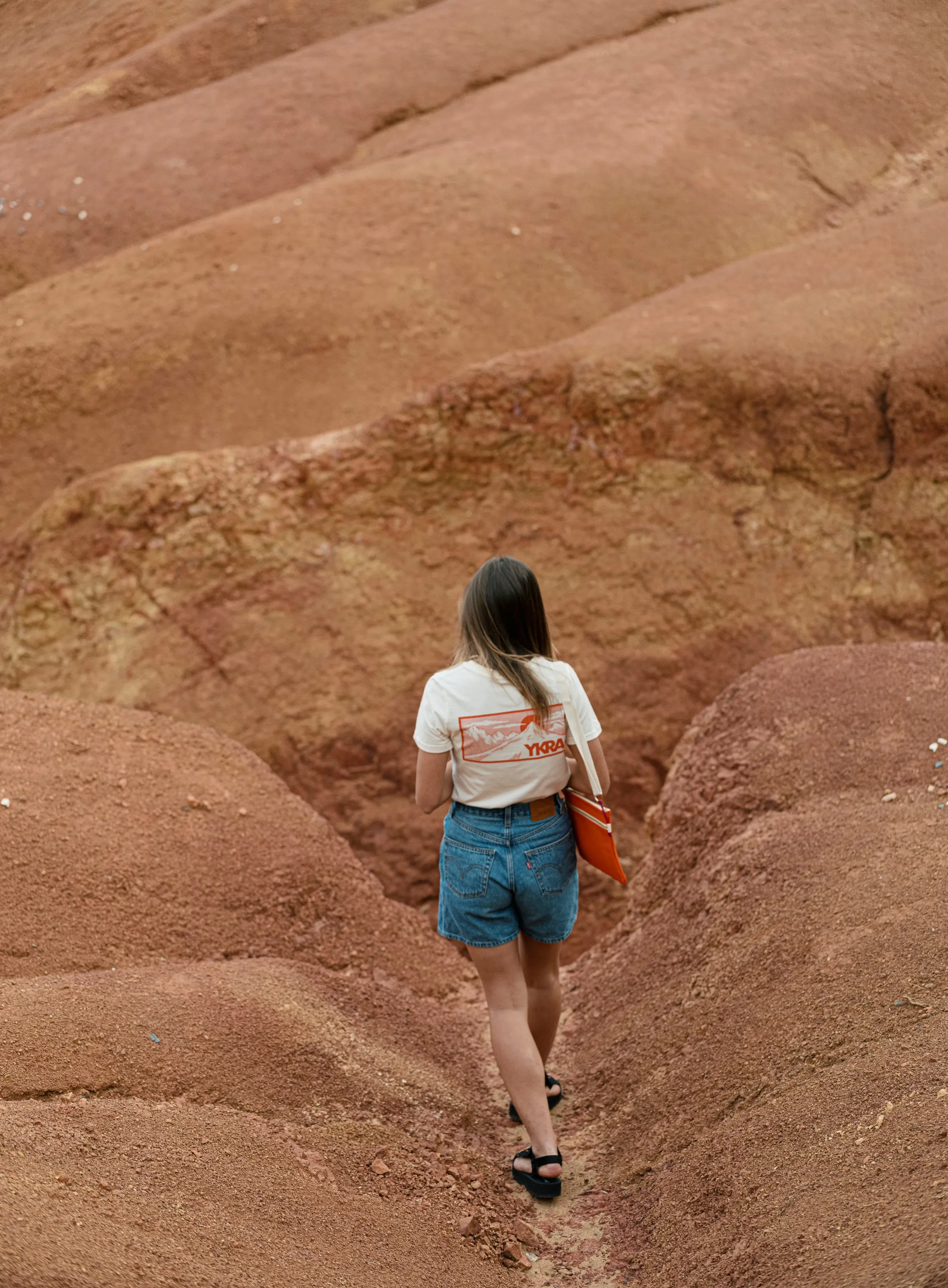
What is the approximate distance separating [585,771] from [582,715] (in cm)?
17

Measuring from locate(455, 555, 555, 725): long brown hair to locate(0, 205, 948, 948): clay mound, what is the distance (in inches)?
161

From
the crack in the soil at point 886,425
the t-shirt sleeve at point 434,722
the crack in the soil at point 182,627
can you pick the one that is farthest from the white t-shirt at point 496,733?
the crack in the soil at point 886,425

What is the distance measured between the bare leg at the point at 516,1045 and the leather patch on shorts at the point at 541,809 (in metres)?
0.39

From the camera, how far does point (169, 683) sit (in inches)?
302

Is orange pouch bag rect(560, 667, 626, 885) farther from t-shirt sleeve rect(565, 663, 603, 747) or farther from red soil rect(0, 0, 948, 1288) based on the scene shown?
red soil rect(0, 0, 948, 1288)

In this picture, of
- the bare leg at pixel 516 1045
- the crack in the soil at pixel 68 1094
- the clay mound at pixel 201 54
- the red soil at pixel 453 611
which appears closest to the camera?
Answer: the red soil at pixel 453 611

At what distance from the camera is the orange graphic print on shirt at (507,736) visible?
3422mm

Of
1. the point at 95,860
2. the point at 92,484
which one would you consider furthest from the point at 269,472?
the point at 95,860

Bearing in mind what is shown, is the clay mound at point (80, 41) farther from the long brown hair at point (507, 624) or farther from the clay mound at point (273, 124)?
the long brown hair at point (507, 624)

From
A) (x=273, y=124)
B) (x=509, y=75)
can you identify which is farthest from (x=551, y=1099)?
(x=509, y=75)

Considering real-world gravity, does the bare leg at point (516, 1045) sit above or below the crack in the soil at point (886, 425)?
above

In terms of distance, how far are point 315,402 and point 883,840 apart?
7.60 metres

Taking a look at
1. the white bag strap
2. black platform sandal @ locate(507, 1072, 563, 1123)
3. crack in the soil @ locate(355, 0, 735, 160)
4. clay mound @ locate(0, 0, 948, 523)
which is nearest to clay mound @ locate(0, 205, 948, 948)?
clay mound @ locate(0, 0, 948, 523)

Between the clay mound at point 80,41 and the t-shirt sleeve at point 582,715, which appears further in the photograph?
the clay mound at point 80,41
